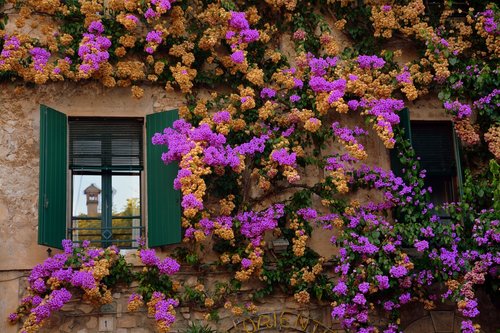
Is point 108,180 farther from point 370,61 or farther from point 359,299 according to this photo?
point 370,61

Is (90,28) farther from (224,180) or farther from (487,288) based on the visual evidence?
(487,288)

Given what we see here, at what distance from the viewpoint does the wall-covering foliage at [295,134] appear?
35.3ft

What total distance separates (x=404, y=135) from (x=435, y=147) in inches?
31.6

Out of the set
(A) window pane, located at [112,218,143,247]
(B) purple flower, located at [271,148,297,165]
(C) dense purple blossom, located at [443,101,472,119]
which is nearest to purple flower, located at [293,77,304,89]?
(B) purple flower, located at [271,148,297,165]

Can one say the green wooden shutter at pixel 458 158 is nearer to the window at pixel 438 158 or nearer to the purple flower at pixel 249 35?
the window at pixel 438 158

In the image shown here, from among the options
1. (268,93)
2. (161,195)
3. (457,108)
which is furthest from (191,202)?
(457,108)

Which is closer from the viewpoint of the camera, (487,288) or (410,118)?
(487,288)

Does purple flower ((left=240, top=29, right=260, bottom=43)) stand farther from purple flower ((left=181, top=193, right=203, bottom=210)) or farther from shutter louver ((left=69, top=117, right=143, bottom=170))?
purple flower ((left=181, top=193, right=203, bottom=210))

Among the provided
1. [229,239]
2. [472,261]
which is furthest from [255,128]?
[472,261]

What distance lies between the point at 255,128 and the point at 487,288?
11.1 feet

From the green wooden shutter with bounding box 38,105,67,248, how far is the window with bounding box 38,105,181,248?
1 cm

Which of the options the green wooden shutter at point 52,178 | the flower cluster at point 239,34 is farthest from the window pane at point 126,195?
the flower cluster at point 239,34

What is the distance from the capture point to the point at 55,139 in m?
11.0

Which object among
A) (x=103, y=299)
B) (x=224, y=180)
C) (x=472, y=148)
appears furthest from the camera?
(x=472, y=148)
